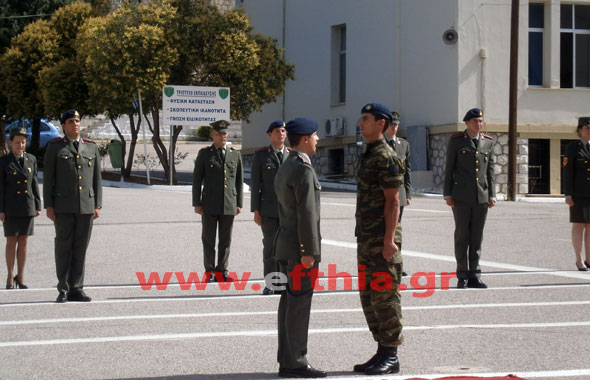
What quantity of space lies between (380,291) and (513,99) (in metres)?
22.5

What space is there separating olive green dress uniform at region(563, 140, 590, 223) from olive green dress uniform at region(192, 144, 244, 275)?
4401mm

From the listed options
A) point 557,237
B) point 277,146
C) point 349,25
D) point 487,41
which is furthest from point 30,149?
point 277,146

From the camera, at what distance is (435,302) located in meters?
10.1

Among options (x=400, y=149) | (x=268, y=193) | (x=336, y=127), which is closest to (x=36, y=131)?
(x=336, y=127)

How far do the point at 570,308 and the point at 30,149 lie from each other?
32465 millimetres

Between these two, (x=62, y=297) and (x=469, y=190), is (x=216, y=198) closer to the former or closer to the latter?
(x=62, y=297)

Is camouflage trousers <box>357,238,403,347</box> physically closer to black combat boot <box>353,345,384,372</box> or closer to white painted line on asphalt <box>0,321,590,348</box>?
black combat boot <box>353,345,384,372</box>

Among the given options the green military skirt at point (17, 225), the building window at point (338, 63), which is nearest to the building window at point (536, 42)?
the building window at point (338, 63)

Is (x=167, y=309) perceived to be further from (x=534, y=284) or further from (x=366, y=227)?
(x=534, y=284)

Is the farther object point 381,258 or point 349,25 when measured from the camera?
point 349,25

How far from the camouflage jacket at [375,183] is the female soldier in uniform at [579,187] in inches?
251

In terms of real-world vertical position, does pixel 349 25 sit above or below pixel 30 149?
above

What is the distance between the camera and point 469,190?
11.4 m

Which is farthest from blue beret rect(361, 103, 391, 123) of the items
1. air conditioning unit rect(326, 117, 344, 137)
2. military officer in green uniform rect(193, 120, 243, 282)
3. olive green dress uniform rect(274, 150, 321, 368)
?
air conditioning unit rect(326, 117, 344, 137)
